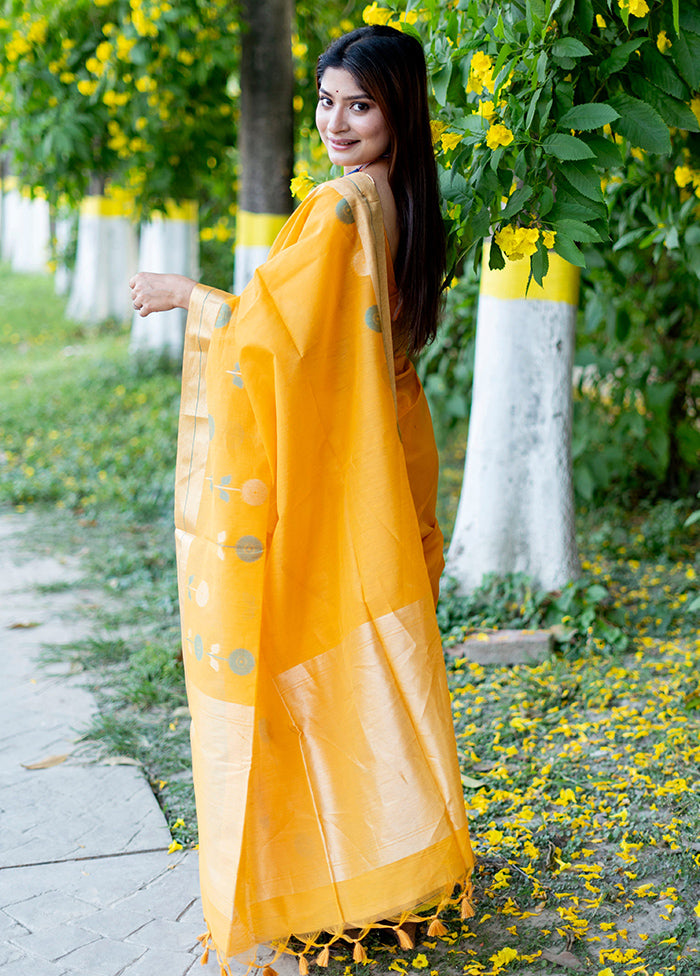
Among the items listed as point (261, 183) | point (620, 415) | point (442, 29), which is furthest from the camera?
point (261, 183)

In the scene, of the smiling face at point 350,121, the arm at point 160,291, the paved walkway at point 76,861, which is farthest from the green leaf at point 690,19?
the paved walkway at point 76,861

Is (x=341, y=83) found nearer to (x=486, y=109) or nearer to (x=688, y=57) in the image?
(x=486, y=109)

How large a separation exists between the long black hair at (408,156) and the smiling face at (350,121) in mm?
15

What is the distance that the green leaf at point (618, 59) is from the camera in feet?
7.43

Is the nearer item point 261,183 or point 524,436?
point 524,436

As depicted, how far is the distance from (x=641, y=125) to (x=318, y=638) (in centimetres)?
135

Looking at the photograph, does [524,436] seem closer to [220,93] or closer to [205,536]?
[205,536]

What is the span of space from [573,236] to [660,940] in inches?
60.8

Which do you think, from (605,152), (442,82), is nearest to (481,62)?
(442,82)

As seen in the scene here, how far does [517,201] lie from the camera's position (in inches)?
89.1

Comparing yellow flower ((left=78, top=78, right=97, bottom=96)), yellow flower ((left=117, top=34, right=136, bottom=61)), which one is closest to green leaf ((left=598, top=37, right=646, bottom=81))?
yellow flower ((left=117, top=34, right=136, bottom=61))

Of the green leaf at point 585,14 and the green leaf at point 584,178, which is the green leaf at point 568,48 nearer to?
the green leaf at point 585,14

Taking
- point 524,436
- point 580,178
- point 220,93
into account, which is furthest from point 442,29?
point 220,93

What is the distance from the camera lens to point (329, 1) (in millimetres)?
6805
